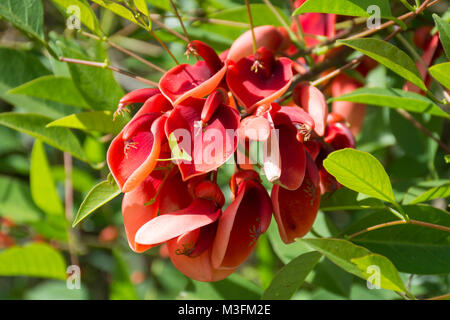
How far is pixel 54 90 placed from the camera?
85 cm

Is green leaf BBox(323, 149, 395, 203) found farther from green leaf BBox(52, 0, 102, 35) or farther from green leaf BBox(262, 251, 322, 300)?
green leaf BBox(52, 0, 102, 35)

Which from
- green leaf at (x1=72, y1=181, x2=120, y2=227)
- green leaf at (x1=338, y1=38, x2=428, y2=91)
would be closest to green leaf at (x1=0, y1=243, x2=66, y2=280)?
green leaf at (x1=72, y1=181, x2=120, y2=227)

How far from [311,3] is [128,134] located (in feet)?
0.83

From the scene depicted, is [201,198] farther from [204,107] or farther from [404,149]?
[404,149]

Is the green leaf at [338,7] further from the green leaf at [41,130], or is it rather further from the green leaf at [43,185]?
the green leaf at [43,185]

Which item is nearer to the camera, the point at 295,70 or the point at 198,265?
the point at 198,265

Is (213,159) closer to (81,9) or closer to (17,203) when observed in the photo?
(81,9)

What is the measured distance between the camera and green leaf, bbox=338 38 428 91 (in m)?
0.57

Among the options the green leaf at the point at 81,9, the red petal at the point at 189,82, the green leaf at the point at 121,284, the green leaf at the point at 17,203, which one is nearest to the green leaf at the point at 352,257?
the red petal at the point at 189,82

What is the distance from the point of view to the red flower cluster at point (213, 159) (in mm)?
570

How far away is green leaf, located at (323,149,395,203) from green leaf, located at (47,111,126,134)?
32cm

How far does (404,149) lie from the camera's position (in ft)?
3.57

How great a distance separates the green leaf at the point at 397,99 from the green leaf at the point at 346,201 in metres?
0.13
